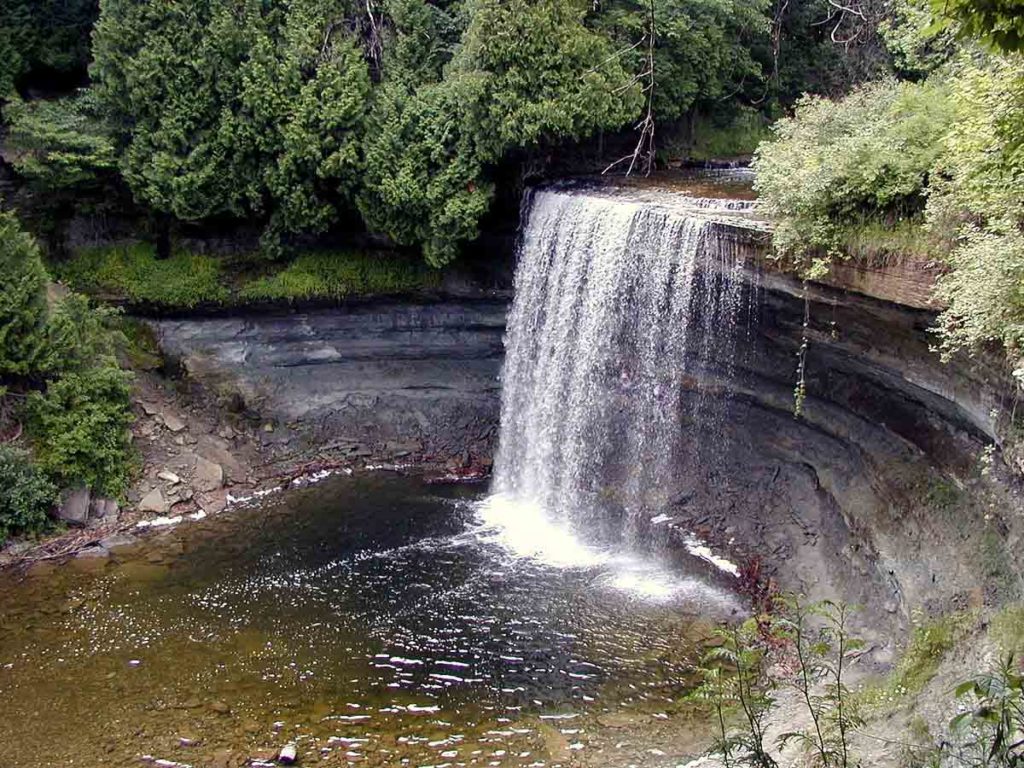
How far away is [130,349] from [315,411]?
13.8 ft

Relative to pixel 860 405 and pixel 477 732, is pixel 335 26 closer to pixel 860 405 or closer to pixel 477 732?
pixel 860 405

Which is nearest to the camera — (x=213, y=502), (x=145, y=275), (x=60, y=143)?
(x=213, y=502)

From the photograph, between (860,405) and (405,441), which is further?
(405,441)

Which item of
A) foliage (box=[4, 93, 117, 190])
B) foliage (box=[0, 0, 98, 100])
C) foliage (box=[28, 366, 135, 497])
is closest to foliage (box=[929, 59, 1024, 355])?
foliage (box=[28, 366, 135, 497])

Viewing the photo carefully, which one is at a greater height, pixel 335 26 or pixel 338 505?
pixel 335 26

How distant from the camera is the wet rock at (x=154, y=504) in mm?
16750

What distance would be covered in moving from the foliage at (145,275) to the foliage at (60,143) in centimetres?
186

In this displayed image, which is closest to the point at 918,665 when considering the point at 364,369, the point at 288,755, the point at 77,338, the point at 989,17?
the point at 288,755

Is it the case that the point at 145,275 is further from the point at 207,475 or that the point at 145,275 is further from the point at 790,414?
the point at 790,414

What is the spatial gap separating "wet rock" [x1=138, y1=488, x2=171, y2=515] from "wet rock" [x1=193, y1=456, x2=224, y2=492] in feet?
2.50

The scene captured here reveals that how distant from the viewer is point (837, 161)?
11.2m

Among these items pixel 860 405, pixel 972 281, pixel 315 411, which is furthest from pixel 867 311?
pixel 315 411

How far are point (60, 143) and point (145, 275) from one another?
320 centimetres

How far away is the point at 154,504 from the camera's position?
16.8 m
